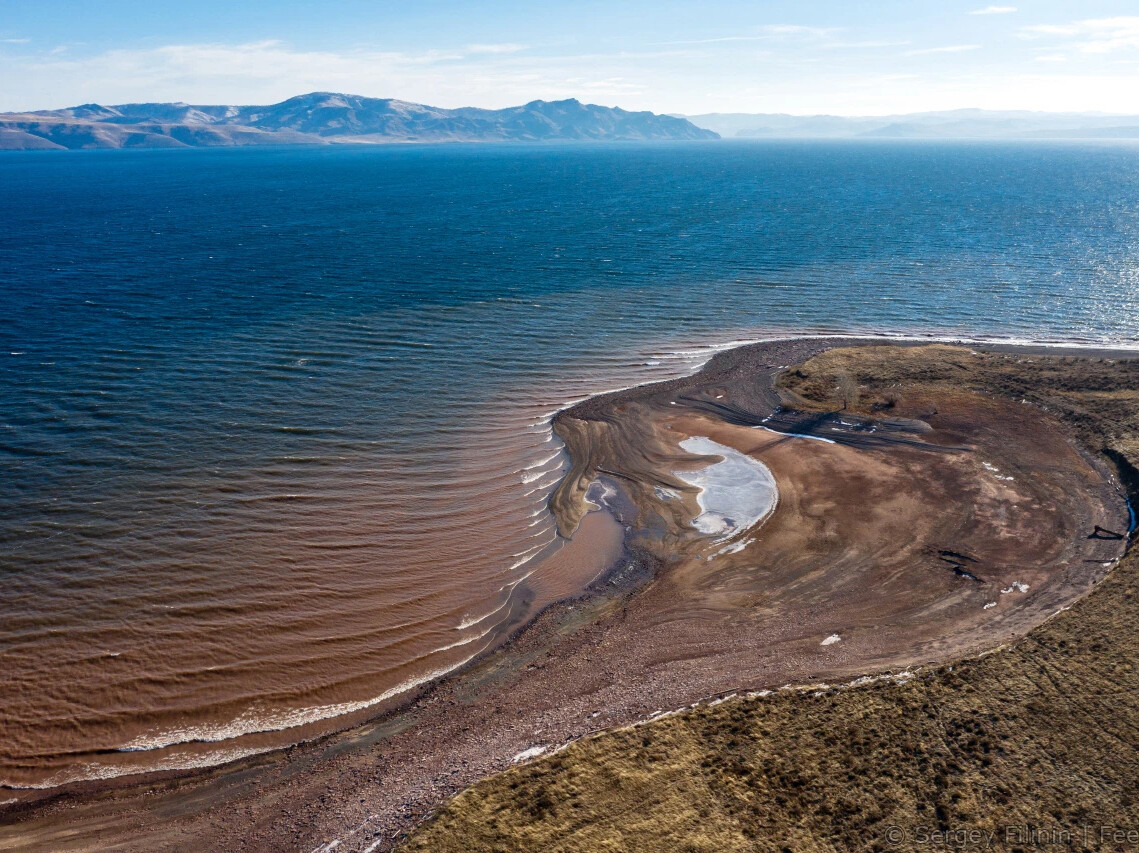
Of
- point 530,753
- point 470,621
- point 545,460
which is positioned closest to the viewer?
point 530,753

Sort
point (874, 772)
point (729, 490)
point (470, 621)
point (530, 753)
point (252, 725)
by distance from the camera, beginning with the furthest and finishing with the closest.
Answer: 1. point (729, 490)
2. point (470, 621)
3. point (252, 725)
4. point (530, 753)
5. point (874, 772)

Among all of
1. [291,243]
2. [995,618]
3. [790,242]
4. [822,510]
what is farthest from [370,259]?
[995,618]

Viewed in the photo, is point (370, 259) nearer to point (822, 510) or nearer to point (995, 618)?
point (822, 510)

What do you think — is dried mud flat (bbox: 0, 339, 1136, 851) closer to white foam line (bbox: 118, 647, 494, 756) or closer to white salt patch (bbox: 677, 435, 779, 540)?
white salt patch (bbox: 677, 435, 779, 540)

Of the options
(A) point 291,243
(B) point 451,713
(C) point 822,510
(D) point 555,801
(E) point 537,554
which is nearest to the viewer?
(D) point 555,801

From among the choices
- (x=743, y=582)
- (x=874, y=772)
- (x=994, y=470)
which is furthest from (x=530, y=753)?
(x=994, y=470)

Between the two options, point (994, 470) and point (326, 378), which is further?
point (326, 378)

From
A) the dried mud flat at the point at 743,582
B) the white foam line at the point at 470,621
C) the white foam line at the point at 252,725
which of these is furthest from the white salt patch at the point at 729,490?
the white foam line at the point at 252,725

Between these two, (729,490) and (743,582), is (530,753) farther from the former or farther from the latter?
(729,490)
